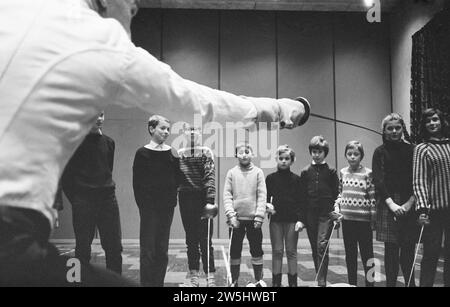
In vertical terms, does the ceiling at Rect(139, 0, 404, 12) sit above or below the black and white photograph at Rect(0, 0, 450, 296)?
above

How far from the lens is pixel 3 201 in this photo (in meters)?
0.43

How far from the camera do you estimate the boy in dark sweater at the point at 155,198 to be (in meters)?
2.52

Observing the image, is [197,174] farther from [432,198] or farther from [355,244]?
[432,198]

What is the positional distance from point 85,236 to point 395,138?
1875 mm

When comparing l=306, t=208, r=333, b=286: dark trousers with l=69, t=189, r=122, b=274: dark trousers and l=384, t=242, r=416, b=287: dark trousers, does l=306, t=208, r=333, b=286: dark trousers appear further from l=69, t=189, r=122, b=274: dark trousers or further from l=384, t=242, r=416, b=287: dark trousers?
l=69, t=189, r=122, b=274: dark trousers

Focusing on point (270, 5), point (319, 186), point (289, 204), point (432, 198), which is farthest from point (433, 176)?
point (270, 5)

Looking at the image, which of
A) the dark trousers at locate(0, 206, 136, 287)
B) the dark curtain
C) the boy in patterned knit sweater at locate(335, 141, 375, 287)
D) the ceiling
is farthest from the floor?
the ceiling

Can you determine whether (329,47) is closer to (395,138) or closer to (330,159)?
(330,159)

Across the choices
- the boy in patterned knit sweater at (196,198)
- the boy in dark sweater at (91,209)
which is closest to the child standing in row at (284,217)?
the boy in patterned knit sweater at (196,198)

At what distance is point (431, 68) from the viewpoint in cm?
417

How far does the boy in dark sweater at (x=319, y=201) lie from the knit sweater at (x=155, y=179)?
0.87 meters

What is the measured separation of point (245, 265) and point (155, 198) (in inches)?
56.1

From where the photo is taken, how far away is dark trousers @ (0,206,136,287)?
43 centimetres

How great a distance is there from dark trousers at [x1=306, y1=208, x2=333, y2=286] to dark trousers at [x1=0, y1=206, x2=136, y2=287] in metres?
2.42
